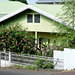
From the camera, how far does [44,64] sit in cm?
1295

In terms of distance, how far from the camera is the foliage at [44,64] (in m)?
12.8

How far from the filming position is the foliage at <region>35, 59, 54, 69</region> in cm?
1278

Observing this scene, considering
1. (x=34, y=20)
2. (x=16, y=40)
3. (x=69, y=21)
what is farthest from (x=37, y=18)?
(x=16, y=40)

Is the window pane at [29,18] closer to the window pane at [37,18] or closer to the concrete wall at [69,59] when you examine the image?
the window pane at [37,18]

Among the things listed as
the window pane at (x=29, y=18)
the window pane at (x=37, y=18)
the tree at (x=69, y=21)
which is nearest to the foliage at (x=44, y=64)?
the tree at (x=69, y=21)

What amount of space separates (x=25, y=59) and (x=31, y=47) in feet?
5.87

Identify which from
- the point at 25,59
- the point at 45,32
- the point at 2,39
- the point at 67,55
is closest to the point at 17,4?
the point at 45,32

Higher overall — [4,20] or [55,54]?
[4,20]

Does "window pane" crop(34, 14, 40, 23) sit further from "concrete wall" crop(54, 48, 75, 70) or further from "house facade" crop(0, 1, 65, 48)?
"concrete wall" crop(54, 48, 75, 70)

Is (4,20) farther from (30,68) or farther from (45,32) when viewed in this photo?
(30,68)

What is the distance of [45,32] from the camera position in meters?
19.5

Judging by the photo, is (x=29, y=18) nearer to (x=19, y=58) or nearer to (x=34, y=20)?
(x=34, y=20)

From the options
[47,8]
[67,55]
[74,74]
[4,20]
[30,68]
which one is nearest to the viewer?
[74,74]

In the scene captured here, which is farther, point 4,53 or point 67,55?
point 4,53
